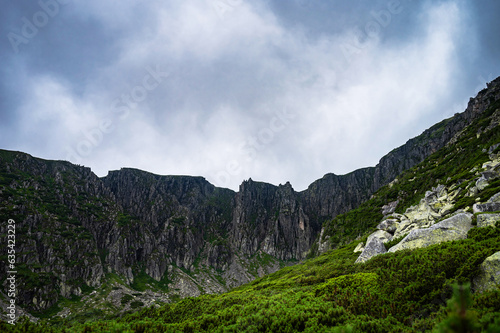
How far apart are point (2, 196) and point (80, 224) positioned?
49.7m

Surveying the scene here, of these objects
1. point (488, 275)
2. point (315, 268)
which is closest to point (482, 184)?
point (315, 268)

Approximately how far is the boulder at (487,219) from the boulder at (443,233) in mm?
1482

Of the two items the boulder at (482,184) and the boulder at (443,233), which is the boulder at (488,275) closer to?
the boulder at (443,233)

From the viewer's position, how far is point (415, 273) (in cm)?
1550

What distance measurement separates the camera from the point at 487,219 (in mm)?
21312

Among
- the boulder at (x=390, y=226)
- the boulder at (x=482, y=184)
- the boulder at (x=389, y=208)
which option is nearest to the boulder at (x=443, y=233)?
the boulder at (x=390, y=226)

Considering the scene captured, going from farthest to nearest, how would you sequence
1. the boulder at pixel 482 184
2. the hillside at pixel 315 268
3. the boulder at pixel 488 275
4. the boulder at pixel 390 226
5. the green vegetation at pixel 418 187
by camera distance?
the green vegetation at pixel 418 187
the boulder at pixel 390 226
the boulder at pixel 482 184
the hillside at pixel 315 268
the boulder at pixel 488 275

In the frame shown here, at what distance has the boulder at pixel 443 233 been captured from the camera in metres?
22.6

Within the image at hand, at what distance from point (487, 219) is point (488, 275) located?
1144cm

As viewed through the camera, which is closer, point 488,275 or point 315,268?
point 488,275

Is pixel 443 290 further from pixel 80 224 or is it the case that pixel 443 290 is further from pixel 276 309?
pixel 80 224

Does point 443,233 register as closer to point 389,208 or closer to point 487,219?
point 487,219

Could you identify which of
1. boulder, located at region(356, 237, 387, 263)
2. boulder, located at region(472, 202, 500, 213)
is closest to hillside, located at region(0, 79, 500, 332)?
boulder, located at region(356, 237, 387, 263)

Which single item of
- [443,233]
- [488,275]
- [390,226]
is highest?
[390,226]
